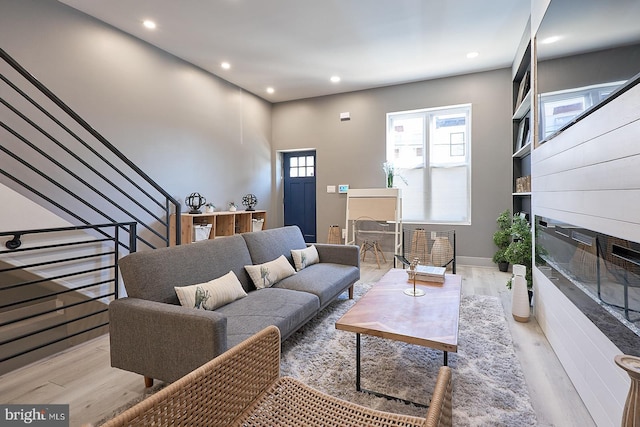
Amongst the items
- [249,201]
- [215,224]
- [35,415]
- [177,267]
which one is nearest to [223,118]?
[249,201]

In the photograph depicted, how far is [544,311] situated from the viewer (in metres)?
2.51

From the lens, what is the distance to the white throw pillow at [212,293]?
1946 millimetres

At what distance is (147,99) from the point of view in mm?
3729

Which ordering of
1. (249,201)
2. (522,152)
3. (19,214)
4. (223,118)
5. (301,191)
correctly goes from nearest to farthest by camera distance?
(19,214)
(522,152)
(223,118)
(249,201)
(301,191)

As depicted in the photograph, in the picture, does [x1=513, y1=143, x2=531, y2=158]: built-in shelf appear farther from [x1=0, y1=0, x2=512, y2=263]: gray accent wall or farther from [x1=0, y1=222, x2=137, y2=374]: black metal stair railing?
[x1=0, y1=222, x2=137, y2=374]: black metal stair railing

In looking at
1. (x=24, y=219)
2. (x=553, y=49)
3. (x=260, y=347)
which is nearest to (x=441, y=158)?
(x=553, y=49)

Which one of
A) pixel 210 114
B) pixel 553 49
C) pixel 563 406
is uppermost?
pixel 210 114

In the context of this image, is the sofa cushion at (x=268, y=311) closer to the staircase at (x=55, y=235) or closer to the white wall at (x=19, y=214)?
the staircase at (x=55, y=235)

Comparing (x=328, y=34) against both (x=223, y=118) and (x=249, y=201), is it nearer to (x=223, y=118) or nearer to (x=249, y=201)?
(x=223, y=118)

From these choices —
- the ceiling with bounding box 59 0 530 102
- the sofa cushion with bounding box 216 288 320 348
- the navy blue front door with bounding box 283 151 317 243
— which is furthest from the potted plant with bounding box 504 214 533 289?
the navy blue front door with bounding box 283 151 317 243

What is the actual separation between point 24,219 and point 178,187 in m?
2.09

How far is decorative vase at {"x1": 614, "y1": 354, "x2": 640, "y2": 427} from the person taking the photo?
0.89 metres

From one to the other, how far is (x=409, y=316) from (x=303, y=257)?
4.98ft

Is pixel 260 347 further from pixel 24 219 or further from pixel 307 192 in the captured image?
pixel 307 192
